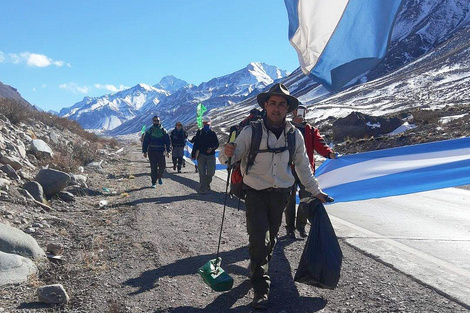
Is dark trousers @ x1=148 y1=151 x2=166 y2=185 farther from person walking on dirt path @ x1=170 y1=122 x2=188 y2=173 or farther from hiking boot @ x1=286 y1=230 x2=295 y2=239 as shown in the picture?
hiking boot @ x1=286 y1=230 x2=295 y2=239

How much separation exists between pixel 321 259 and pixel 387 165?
3039mm

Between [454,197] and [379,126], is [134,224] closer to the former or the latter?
[454,197]

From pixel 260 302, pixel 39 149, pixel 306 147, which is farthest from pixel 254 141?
pixel 39 149

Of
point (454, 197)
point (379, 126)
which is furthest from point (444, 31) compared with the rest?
point (454, 197)

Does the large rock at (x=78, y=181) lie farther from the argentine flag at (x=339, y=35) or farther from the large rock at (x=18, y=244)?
the argentine flag at (x=339, y=35)

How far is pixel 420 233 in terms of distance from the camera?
6094 millimetres

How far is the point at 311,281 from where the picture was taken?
371cm

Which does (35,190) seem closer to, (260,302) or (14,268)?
(14,268)

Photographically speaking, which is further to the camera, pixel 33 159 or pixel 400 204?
pixel 33 159

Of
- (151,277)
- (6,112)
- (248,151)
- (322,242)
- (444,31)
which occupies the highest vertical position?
(444,31)

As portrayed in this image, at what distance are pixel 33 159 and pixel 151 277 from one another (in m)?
8.69

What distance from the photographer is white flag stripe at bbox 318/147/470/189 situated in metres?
5.41

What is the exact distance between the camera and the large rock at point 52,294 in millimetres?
3754

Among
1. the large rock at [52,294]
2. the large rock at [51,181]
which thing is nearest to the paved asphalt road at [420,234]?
the large rock at [52,294]
